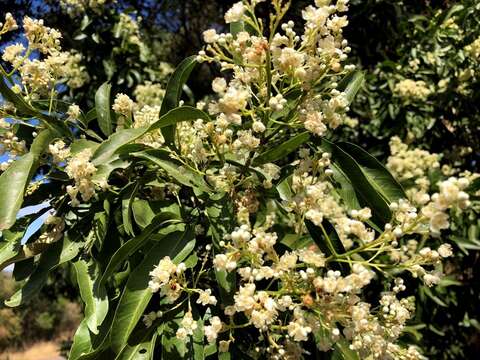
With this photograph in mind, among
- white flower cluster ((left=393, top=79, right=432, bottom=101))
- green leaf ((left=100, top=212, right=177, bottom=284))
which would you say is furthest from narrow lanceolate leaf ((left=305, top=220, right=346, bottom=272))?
white flower cluster ((left=393, top=79, right=432, bottom=101))

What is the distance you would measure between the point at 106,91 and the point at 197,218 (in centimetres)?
56

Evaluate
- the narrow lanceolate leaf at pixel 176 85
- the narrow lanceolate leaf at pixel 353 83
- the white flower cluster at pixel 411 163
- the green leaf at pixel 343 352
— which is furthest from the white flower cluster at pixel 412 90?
the green leaf at pixel 343 352

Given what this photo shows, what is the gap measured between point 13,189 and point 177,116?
42cm

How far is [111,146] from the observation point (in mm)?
1276

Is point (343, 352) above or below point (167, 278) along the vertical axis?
below

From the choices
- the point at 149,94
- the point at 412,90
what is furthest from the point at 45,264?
the point at 412,90

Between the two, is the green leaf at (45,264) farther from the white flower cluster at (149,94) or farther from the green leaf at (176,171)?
the white flower cluster at (149,94)

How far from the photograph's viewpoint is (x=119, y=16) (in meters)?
4.44

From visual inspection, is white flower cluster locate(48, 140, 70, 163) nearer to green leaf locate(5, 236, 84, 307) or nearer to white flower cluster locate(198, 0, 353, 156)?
green leaf locate(5, 236, 84, 307)

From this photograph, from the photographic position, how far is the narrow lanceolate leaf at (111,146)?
126 centimetres

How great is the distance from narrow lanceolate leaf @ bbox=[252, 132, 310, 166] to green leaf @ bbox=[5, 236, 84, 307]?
55 centimetres

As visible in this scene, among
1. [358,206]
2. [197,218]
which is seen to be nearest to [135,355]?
[197,218]

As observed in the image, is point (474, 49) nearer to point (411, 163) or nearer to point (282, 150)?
point (411, 163)

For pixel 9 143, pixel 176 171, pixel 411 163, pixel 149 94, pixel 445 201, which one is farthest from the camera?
pixel 149 94
